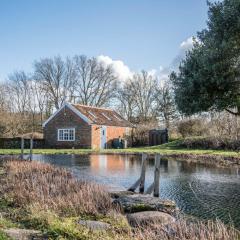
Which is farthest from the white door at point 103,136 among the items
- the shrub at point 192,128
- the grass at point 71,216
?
the grass at point 71,216

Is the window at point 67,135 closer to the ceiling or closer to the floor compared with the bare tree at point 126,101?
closer to the floor

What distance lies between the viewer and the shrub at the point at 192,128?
3737 cm

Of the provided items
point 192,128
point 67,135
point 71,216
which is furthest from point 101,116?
point 71,216

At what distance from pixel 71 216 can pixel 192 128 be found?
3187 cm

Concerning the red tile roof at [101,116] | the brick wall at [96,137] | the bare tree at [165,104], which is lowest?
the brick wall at [96,137]

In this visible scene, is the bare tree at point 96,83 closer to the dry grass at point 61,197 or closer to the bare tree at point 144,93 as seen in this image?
the bare tree at point 144,93

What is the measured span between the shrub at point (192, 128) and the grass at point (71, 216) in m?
28.3

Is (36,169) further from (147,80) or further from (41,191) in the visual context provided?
(147,80)

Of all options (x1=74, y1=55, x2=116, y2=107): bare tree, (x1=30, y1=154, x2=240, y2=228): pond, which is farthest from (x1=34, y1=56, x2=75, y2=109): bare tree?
(x1=30, y1=154, x2=240, y2=228): pond

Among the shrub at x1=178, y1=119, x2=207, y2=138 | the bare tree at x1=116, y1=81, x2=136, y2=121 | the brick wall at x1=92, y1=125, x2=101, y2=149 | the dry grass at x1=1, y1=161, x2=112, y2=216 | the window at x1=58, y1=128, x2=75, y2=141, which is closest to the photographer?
the dry grass at x1=1, y1=161, x2=112, y2=216

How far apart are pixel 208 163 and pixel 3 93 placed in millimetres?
35214

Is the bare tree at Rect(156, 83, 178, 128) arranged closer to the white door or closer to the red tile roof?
the red tile roof

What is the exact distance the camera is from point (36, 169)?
13961 mm

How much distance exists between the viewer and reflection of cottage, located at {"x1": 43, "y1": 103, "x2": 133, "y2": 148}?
119ft
